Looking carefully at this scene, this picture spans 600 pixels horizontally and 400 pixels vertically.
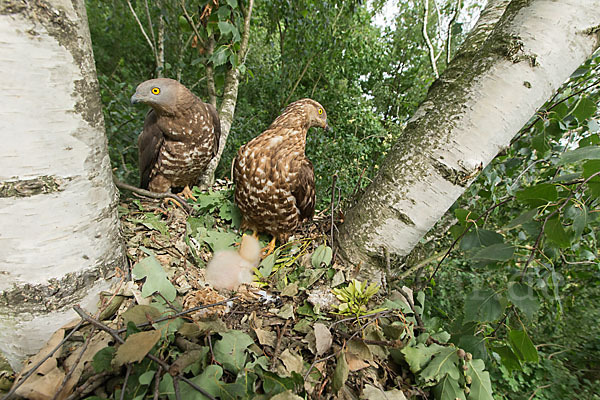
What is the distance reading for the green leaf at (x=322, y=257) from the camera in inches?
47.9

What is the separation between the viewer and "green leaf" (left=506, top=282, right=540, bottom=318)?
0.72 metres

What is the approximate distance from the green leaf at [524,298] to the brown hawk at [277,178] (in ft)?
3.44

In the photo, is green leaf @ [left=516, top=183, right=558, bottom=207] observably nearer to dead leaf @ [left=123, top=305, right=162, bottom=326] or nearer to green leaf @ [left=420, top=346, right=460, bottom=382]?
green leaf @ [left=420, top=346, right=460, bottom=382]

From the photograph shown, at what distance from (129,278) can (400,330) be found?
987 mm

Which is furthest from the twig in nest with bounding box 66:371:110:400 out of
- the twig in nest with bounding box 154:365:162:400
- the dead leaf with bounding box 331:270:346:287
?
the dead leaf with bounding box 331:270:346:287

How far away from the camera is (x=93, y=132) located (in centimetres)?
77

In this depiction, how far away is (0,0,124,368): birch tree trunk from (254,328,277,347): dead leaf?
1.79ft

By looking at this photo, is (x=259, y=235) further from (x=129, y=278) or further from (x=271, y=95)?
(x=271, y=95)

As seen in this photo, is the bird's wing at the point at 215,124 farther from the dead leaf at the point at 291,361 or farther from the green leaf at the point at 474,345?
the green leaf at the point at 474,345

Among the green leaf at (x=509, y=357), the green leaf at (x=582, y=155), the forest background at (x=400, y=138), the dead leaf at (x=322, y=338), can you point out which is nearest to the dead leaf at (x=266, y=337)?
the dead leaf at (x=322, y=338)

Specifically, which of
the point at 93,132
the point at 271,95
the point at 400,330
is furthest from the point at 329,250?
the point at 271,95

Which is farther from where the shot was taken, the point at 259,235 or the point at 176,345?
the point at 259,235

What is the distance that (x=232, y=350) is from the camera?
786mm

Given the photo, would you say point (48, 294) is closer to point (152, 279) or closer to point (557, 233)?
point (152, 279)
